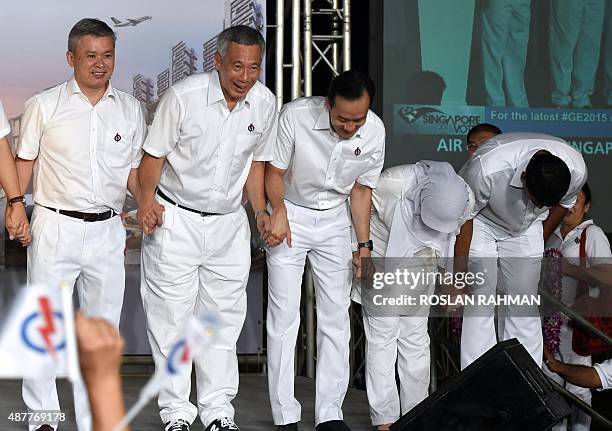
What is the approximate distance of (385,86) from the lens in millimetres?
5617

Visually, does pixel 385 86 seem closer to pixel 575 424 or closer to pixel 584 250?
pixel 584 250

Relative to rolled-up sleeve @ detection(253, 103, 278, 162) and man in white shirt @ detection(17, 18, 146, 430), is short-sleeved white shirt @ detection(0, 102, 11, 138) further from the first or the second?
rolled-up sleeve @ detection(253, 103, 278, 162)

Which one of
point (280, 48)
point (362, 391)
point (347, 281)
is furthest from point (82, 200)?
point (362, 391)

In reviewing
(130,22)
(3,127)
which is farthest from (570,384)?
(130,22)

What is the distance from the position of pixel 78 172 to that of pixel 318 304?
3.45 ft

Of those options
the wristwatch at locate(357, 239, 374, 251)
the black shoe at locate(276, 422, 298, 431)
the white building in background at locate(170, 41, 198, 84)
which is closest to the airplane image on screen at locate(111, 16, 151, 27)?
the white building in background at locate(170, 41, 198, 84)

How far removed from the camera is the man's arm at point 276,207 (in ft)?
13.4

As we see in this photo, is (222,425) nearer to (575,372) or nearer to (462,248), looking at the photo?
(462,248)

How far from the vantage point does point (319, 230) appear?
4254 millimetres

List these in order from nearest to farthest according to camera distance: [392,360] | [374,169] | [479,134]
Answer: [374,169] < [392,360] < [479,134]

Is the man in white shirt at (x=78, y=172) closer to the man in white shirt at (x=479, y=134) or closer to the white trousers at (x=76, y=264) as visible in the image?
the white trousers at (x=76, y=264)

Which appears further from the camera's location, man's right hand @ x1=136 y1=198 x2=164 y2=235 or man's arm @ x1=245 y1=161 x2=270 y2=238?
man's arm @ x1=245 y1=161 x2=270 y2=238

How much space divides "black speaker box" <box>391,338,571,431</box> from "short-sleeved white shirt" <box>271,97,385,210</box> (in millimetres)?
910

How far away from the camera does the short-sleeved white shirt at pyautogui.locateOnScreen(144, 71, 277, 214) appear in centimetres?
390
